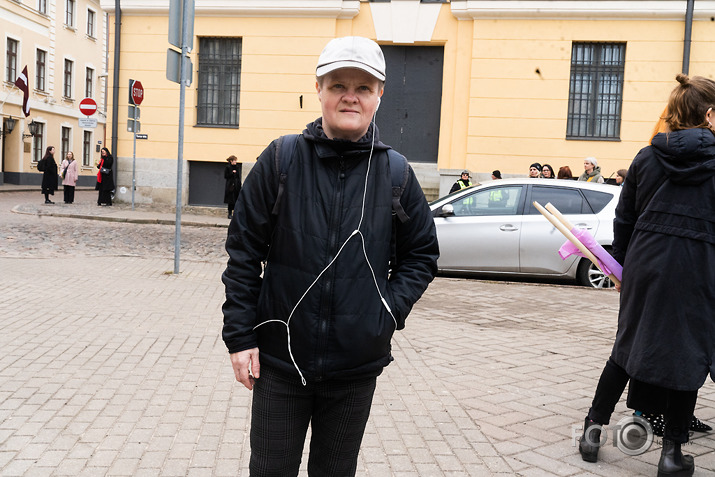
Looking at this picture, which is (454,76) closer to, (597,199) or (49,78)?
(597,199)

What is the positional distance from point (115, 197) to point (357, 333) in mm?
20195

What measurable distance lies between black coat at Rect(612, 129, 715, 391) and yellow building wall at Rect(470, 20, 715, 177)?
15.4 meters

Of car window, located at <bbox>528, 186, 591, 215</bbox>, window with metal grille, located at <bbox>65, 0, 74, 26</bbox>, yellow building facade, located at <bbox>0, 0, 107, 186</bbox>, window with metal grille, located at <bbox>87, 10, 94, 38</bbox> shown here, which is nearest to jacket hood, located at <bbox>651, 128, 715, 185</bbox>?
car window, located at <bbox>528, 186, 591, 215</bbox>

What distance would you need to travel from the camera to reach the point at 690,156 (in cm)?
350

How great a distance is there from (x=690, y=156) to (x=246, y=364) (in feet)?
7.62

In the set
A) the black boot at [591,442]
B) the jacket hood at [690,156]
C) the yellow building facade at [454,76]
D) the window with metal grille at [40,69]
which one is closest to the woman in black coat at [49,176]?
the yellow building facade at [454,76]

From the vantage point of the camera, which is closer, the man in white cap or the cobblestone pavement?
the cobblestone pavement

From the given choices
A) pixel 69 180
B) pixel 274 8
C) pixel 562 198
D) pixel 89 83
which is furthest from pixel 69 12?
pixel 562 198

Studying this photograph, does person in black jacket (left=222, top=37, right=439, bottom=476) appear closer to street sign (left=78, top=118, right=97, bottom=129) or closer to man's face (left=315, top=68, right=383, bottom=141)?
man's face (left=315, top=68, right=383, bottom=141)

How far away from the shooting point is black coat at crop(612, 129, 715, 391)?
3.48 meters

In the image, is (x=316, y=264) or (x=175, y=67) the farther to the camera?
(x=175, y=67)

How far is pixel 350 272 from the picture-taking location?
238 cm

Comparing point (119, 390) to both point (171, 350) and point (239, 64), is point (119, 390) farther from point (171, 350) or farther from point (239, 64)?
point (239, 64)

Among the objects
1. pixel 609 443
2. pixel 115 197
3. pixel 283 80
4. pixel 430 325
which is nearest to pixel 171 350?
pixel 430 325
